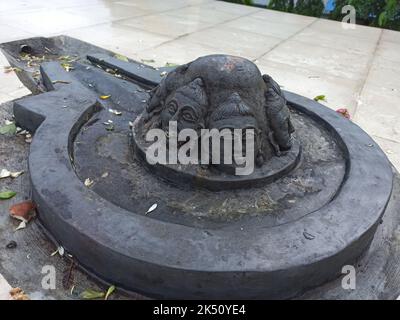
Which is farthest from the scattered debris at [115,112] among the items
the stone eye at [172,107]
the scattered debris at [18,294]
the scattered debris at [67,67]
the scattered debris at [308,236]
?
the scattered debris at [308,236]

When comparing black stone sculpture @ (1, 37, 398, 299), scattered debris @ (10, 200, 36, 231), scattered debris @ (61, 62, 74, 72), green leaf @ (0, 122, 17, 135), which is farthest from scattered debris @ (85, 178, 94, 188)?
scattered debris @ (61, 62, 74, 72)

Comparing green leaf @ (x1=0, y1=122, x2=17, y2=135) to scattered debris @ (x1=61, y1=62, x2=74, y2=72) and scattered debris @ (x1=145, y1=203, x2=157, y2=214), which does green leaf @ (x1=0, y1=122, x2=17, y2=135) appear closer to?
scattered debris @ (x1=61, y1=62, x2=74, y2=72)

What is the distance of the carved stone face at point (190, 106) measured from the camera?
2.12m

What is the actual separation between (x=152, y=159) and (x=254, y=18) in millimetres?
6593

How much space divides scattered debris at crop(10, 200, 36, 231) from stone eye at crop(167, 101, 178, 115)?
0.92m

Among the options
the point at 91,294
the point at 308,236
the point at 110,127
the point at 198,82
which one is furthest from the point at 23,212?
the point at 308,236

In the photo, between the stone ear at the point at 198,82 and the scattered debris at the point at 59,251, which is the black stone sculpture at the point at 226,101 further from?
the scattered debris at the point at 59,251

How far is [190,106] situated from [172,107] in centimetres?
14

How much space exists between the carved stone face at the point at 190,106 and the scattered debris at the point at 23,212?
3.04 feet

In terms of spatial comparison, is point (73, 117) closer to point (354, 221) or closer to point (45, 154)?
point (45, 154)

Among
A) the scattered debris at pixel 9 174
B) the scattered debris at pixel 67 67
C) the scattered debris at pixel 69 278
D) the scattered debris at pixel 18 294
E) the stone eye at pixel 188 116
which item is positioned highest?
the stone eye at pixel 188 116

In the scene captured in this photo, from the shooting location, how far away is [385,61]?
576 cm

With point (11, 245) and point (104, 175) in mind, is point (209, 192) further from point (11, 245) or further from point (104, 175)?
point (11, 245)
